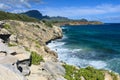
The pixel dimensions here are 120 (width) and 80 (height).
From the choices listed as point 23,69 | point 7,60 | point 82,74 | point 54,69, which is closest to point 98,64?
point 82,74

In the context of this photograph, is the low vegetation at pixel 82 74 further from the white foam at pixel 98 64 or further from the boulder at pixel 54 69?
the white foam at pixel 98 64

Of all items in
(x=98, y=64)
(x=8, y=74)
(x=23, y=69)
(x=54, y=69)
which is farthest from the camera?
(x=98, y=64)

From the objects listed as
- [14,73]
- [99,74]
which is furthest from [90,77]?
[14,73]

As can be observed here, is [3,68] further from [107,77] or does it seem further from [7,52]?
[107,77]

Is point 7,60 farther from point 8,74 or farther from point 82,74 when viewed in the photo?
point 82,74

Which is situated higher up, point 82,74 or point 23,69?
point 23,69

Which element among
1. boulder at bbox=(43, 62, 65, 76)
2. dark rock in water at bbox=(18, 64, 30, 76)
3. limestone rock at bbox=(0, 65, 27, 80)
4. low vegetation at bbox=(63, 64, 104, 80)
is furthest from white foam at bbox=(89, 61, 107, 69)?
limestone rock at bbox=(0, 65, 27, 80)

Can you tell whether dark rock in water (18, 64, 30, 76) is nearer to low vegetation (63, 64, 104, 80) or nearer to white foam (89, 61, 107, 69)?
low vegetation (63, 64, 104, 80)

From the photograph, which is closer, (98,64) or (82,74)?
(82,74)

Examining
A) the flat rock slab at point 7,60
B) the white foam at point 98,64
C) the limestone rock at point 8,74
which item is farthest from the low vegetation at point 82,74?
the white foam at point 98,64

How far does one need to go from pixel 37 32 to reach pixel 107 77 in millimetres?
56752

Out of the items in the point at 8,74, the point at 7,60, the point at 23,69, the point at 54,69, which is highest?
the point at 7,60

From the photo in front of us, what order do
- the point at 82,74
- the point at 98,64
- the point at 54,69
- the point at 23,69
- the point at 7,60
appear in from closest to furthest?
the point at 7,60
the point at 23,69
the point at 54,69
the point at 82,74
the point at 98,64

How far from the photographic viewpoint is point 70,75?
20.7m
